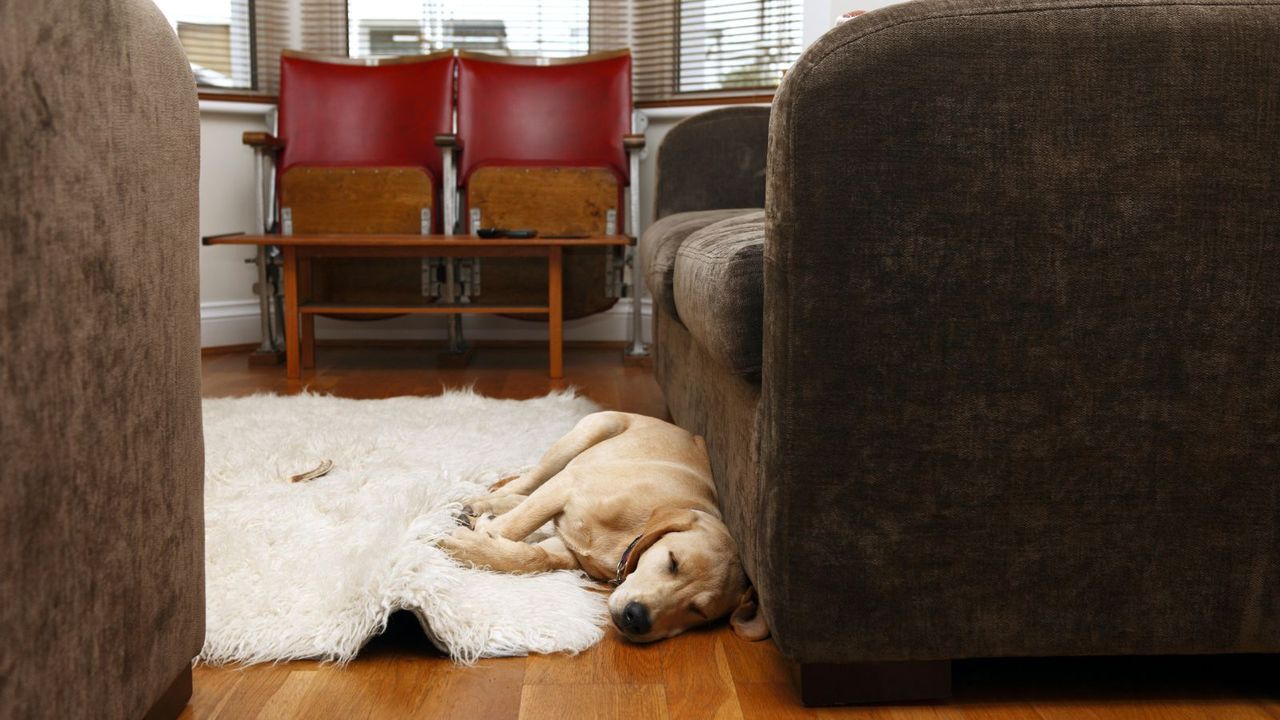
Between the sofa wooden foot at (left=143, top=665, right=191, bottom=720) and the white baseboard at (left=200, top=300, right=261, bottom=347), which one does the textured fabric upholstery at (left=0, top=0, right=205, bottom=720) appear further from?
the white baseboard at (left=200, top=300, right=261, bottom=347)

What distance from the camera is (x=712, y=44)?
13.7 feet

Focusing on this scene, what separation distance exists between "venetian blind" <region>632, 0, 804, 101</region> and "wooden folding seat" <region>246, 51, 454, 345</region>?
80cm

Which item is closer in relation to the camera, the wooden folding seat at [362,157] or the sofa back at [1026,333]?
the sofa back at [1026,333]

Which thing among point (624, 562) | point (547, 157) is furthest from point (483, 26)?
point (624, 562)

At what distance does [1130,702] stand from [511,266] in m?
3.02

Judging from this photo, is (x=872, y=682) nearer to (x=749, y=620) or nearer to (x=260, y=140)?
(x=749, y=620)

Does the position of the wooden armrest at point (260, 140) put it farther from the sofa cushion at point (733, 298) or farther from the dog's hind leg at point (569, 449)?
the sofa cushion at point (733, 298)

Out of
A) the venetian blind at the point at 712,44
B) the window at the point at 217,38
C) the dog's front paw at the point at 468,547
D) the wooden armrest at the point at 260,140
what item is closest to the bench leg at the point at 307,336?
the wooden armrest at the point at 260,140

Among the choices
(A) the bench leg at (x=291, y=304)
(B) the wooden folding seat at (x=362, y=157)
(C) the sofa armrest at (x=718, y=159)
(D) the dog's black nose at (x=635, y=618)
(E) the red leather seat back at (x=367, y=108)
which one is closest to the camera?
(D) the dog's black nose at (x=635, y=618)

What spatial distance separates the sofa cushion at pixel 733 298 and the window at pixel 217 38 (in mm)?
3277

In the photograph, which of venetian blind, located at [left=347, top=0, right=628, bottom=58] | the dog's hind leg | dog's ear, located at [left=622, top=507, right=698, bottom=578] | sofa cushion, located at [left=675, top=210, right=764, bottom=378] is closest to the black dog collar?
dog's ear, located at [left=622, top=507, right=698, bottom=578]

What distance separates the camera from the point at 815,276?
0.98 m

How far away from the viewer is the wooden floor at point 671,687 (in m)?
1.06

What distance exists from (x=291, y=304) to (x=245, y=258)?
883 mm
